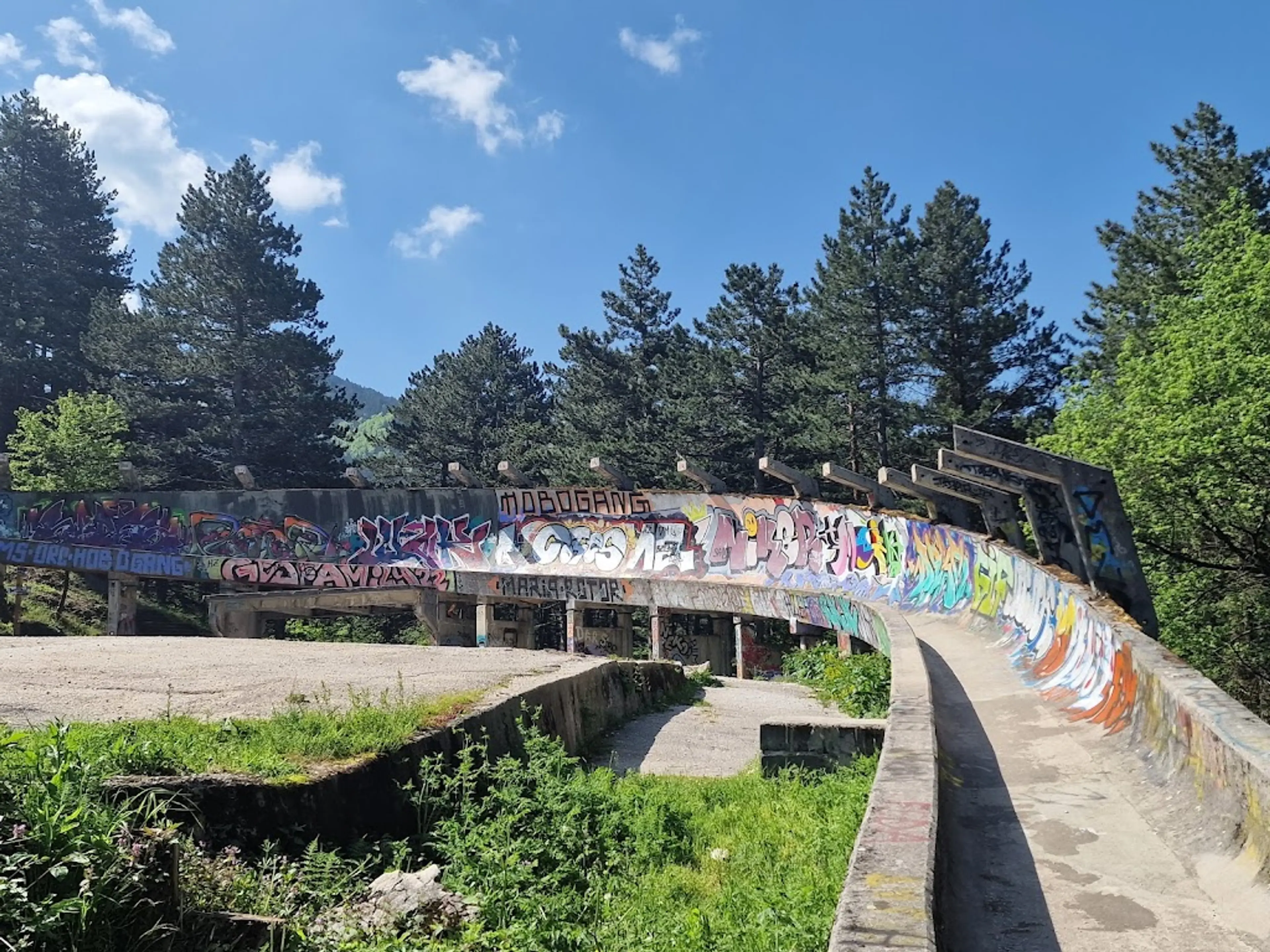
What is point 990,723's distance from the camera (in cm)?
728

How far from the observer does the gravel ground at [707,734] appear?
349 inches

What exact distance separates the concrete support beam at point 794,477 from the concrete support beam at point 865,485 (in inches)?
60.4

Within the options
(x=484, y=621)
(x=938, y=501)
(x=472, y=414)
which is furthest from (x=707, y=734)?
(x=472, y=414)

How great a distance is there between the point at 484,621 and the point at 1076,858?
2322 cm

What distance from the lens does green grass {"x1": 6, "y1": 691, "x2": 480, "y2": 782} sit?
16.5 ft

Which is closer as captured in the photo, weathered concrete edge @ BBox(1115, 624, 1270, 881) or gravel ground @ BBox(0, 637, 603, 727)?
weathered concrete edge @ BBox(1115, 624, 1270, 881)

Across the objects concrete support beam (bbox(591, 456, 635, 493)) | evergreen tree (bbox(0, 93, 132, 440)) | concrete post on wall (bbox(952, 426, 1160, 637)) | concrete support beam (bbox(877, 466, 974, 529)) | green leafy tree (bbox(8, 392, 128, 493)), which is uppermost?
evergreen tree (bbox(0, 93, 132, 440))

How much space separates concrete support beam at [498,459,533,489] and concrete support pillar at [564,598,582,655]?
170 inches

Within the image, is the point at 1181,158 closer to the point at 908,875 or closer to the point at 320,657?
the point at 320,657

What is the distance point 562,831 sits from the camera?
5.65 meters

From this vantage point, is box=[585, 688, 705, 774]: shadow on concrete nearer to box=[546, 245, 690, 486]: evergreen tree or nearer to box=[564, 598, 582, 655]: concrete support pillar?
box=[564, 598, 582, 655]: concrete support pillar

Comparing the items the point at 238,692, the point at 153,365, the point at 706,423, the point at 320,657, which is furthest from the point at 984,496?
the point at 153,365

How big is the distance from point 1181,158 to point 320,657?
99.8 ft

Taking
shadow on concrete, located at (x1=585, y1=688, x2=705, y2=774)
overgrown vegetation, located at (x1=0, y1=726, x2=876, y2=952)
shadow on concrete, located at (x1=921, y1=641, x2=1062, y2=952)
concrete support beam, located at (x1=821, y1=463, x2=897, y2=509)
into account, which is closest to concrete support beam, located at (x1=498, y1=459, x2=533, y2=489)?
concrete support beam, located at (x1=821, y1=463, x2=897, y2=509)
